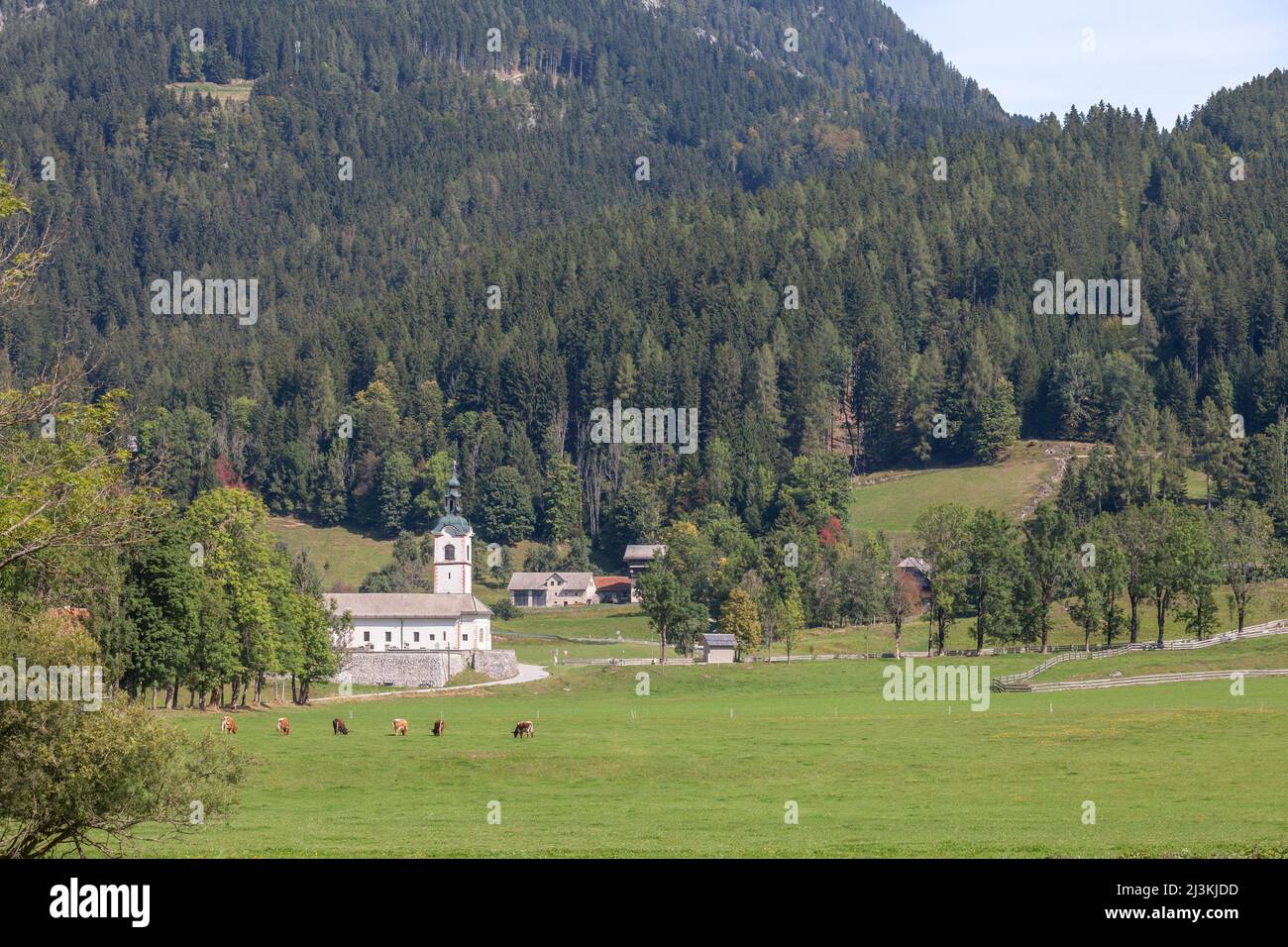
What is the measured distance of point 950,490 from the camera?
18675 cm

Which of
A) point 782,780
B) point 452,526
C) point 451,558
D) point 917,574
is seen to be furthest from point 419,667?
point 782,780

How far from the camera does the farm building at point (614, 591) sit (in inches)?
6954

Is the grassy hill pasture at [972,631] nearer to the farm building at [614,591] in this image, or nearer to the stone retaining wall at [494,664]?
the stone retaining wall at [494,664]

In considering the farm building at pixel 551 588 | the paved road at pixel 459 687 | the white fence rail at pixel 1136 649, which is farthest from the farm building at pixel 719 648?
the farm building at pixel 551 588

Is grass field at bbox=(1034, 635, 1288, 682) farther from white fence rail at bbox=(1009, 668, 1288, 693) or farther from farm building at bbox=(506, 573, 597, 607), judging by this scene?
farm building at bbox=(506, 573, 597, 607)

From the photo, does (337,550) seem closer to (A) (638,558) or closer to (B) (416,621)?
(A) (638,558)

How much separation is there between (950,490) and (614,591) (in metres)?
42.3

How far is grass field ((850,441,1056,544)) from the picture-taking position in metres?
179

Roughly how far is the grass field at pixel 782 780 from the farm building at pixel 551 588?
3343 inches

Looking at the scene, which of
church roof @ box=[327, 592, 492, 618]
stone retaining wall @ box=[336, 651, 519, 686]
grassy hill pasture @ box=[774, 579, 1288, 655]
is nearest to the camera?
stone retaining wall @ box=[336, 651, 519, 686]

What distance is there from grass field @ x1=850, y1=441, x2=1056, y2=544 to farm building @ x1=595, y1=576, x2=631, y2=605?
26627mm

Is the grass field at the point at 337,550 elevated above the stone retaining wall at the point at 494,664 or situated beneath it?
elevated above

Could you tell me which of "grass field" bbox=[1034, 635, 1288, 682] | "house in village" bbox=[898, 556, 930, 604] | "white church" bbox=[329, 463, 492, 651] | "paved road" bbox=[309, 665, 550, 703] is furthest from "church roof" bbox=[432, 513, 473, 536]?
"grass field" bbox=[1034, 635, 1288, 682]
